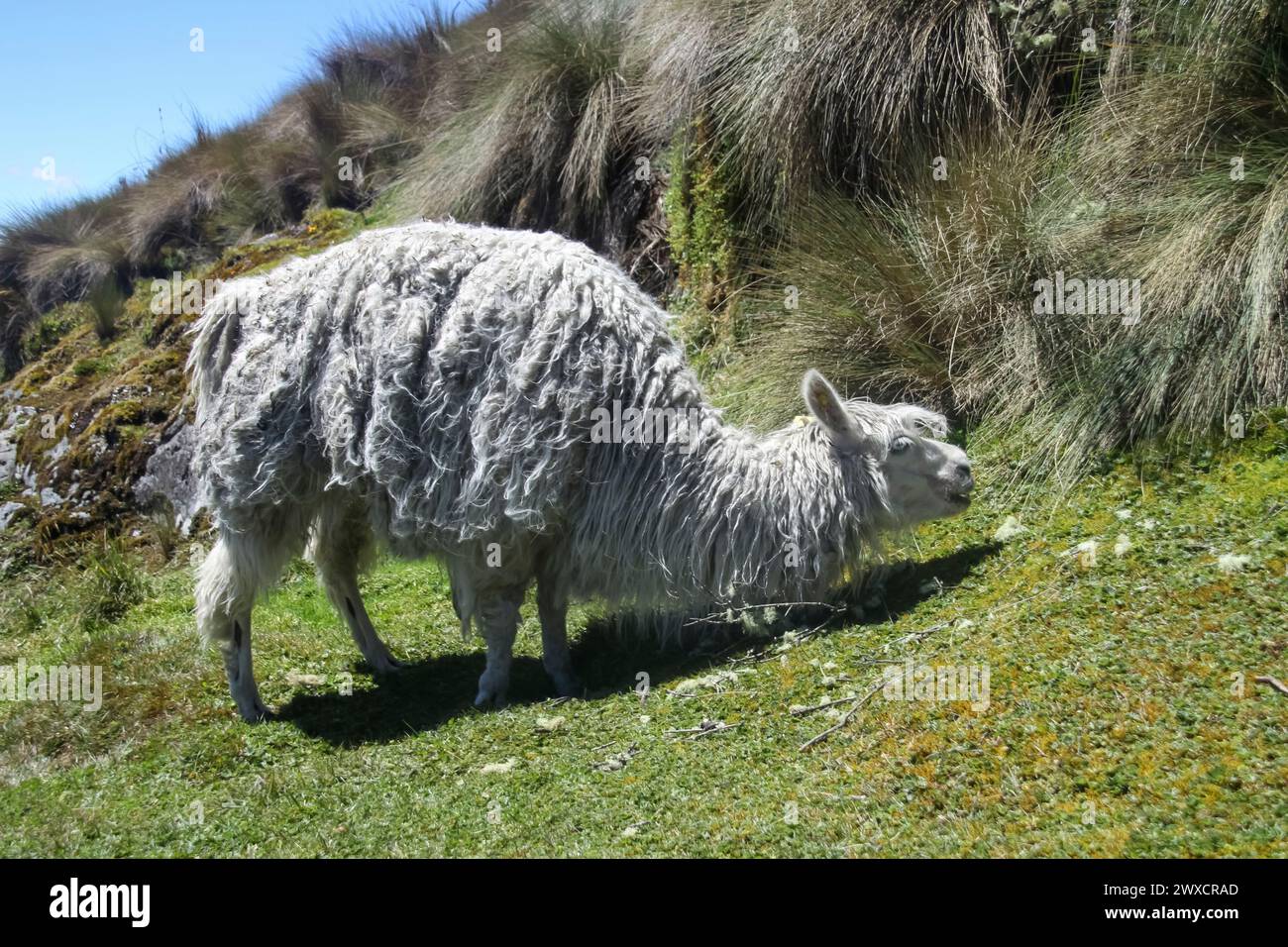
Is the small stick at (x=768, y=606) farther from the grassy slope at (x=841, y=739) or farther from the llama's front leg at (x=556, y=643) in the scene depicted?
the llama's front leg at (x=556, y=643)

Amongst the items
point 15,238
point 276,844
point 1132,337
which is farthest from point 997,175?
point 15,238

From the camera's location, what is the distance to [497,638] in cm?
652

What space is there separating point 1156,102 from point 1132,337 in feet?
5.43

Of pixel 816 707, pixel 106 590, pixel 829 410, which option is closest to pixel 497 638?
pixel 816 707

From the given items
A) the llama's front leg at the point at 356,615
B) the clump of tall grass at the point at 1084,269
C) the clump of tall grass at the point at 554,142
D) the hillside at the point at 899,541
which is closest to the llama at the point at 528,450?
the hillside at the point at 899,541

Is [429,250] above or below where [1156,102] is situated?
below

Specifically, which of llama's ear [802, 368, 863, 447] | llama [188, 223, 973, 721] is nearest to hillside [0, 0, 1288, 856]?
llama [188, 223, 973, 721]

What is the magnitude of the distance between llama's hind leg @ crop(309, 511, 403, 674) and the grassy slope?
18 cm

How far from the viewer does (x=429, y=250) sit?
6516 mm

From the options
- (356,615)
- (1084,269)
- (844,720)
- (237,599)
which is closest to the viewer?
(844,720)

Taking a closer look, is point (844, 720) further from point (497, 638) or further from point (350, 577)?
point (350, 577)

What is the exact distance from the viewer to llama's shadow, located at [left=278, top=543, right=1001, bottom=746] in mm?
6367

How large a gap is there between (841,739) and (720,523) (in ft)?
5.38

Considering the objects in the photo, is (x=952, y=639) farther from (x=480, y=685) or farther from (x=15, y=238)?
(x=15, y=238)
